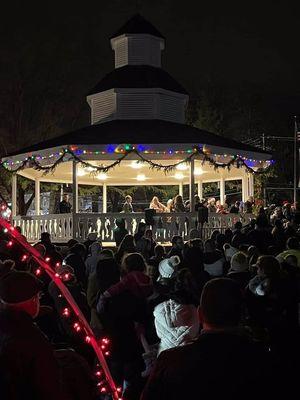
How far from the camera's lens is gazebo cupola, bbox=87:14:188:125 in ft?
93.5

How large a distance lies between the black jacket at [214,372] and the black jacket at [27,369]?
25.2 inches

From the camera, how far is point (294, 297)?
805cm

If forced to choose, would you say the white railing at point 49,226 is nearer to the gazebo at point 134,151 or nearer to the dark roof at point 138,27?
the gazebo at point 134,151

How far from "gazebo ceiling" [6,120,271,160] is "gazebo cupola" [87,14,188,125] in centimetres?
188

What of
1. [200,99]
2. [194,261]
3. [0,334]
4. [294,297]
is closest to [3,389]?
[0,334]

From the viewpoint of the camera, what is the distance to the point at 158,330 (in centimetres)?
619

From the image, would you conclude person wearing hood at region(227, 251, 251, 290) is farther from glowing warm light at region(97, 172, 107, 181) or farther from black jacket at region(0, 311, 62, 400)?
glowing warm light at region(97, 172, 107, 181)

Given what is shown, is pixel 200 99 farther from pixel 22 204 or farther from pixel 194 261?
pixel 194 261

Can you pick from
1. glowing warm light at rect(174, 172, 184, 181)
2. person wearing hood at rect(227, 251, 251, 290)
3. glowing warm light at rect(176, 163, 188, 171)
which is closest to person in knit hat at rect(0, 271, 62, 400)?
person wearing hood at rect(227, 251, 251, 290)

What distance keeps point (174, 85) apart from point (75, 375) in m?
26.4

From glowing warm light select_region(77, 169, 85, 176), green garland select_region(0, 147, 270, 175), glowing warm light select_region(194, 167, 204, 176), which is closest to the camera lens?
green garland select_region(0, 147, 270, 175)

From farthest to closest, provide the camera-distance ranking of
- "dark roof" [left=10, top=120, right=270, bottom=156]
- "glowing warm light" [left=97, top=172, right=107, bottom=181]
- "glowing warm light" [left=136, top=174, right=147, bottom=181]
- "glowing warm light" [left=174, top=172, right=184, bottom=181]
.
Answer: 1. "glowing warm light" [left=136, top=174, right=147, bottom=181]
2. "glowing warm light" [left=174, top=172, right=184, bottom=181]
3. "glowing warm light" [left=97, top=172, right=107, bottom=181]
4. "dark roof" [left=10, top=120, right=270, bottom=156]

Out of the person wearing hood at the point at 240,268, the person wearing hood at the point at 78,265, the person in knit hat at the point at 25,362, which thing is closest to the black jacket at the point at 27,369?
the person in knit hat at the point at 25,362

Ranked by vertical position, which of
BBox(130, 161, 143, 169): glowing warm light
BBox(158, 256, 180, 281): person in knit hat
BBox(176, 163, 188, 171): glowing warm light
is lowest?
BBox(158, 256, 180, 281): person in knit hat
